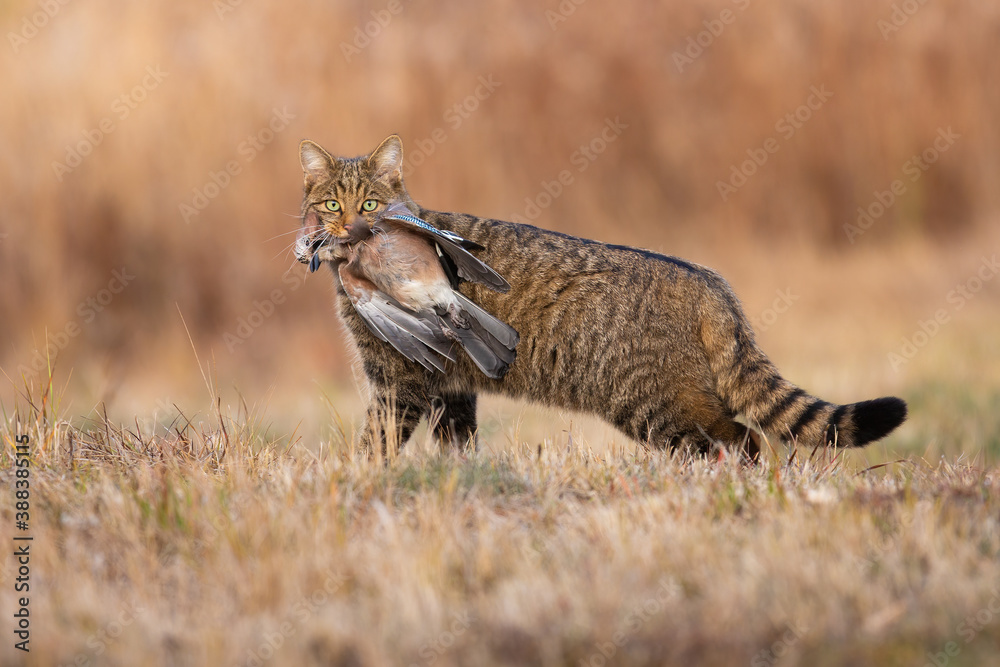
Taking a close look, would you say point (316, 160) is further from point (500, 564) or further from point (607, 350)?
point (500, 564)

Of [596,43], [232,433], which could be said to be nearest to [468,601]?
[232,433]

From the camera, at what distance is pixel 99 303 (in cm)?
784

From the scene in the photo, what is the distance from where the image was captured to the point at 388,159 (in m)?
4.26

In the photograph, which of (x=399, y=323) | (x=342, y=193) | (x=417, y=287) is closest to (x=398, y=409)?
(x=399, y=323)

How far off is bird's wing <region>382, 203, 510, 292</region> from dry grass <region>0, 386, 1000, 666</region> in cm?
79

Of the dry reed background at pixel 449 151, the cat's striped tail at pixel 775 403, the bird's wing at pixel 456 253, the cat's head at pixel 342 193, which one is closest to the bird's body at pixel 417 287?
the bird's wing at pixel 456 253

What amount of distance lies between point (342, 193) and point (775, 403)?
1.96m

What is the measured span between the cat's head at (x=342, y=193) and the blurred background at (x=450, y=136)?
12.0 feet

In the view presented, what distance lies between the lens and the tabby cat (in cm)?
380

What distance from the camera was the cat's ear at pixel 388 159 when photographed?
13.9 feet

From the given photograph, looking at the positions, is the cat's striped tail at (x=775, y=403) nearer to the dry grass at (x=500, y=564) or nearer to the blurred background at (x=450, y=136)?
the dry grass at (x=500, y=564)

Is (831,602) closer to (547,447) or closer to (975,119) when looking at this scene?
(547,447)

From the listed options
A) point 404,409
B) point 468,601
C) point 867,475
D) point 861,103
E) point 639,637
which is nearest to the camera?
point 639,637

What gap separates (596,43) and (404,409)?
5667 mm
